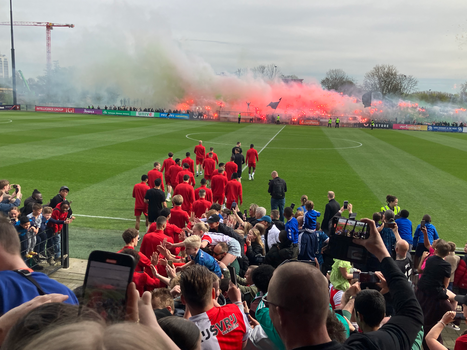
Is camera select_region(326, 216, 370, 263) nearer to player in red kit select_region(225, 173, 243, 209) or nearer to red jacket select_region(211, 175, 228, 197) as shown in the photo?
player in red kit select_region(225, 173, 243, 209)

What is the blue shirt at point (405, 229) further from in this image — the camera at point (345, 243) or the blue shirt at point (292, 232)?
the camera at point (345, 243)

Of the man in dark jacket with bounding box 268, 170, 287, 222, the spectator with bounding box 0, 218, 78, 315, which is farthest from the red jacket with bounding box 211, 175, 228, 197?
the spectator with bounding box 0, 218, 78, 315

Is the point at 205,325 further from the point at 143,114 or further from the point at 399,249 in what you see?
the point at 143,114

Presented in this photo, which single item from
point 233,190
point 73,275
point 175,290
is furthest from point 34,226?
point 233,190

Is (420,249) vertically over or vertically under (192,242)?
under

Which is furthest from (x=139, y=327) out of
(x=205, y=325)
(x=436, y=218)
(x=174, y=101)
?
(x=174, y=101)

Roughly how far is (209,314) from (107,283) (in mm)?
1400

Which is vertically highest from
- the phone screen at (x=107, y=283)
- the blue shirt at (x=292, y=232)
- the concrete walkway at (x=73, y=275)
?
the phone screen at (x=107, y=283)

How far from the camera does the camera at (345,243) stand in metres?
3.10

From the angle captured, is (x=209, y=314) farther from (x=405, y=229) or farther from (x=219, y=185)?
(x=219, y=185)

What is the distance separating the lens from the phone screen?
1.74 metres

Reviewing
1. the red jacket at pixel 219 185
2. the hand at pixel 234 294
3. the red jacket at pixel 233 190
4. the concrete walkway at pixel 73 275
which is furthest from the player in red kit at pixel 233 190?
the hand at pixel 234 294

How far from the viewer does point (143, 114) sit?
57250 mm

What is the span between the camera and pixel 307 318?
6.32 feet
